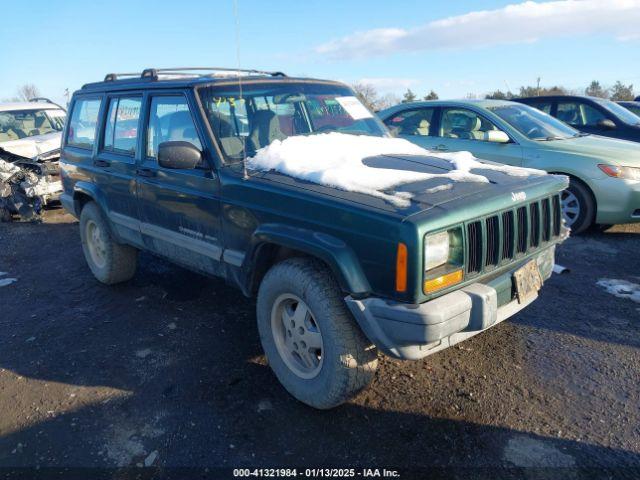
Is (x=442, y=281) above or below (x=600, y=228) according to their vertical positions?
above

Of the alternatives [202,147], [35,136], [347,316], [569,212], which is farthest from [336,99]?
[35,136]

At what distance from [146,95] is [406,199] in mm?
2556

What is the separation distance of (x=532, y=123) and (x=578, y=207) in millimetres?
1325

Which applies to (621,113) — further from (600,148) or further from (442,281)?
(442,281)

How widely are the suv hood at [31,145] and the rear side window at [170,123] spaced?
6.22 m

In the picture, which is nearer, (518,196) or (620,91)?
(518,196)

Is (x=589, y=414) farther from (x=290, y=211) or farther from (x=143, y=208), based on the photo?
(x=143, y=208)

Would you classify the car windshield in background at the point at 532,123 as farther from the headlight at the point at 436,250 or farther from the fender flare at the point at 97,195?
the fender flare at the point at 97,195

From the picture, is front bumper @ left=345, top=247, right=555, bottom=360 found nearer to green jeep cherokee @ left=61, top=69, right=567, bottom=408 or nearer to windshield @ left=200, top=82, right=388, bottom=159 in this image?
green jeep cherokee @ left=61, top=69, right=567, bottom=408

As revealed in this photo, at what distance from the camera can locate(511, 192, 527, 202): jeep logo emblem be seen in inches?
111

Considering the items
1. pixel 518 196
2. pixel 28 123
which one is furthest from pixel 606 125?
pixel 28 123

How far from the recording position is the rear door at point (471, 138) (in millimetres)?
6211

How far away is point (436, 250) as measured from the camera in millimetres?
→ 2471

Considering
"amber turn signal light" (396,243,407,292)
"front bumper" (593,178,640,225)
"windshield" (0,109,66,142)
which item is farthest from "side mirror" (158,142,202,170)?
"windshield" (0,109,66,142)
